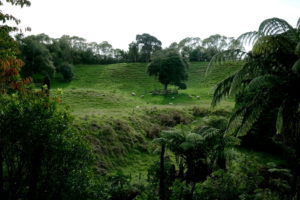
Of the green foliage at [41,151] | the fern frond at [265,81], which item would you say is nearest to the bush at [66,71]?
the green foliage at [41,151]

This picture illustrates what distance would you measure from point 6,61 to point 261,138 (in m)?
22.5

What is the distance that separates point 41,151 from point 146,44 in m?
84.8

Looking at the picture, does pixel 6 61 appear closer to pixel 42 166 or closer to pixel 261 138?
pixel 42 166

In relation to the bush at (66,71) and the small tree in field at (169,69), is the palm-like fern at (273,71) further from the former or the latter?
the bush at (66,71)

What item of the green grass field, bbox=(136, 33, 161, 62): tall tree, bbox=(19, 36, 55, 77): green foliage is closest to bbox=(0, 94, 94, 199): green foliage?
the green grass field

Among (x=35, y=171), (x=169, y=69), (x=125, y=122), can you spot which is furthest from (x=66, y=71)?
(x=35, y=171)

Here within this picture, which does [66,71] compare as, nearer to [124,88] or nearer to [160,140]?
[124,88]

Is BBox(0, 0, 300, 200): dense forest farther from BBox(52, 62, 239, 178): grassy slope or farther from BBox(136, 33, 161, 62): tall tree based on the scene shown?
BBox(136, 33, 161, 62): tall tree

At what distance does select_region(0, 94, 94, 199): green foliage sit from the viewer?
22.4 ft

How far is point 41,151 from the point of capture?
7000 millimetres

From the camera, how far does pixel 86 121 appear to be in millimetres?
19234

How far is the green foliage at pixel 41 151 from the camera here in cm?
681

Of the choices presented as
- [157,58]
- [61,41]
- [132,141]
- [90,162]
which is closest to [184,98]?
[157,58]

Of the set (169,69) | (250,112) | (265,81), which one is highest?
(169,69)
